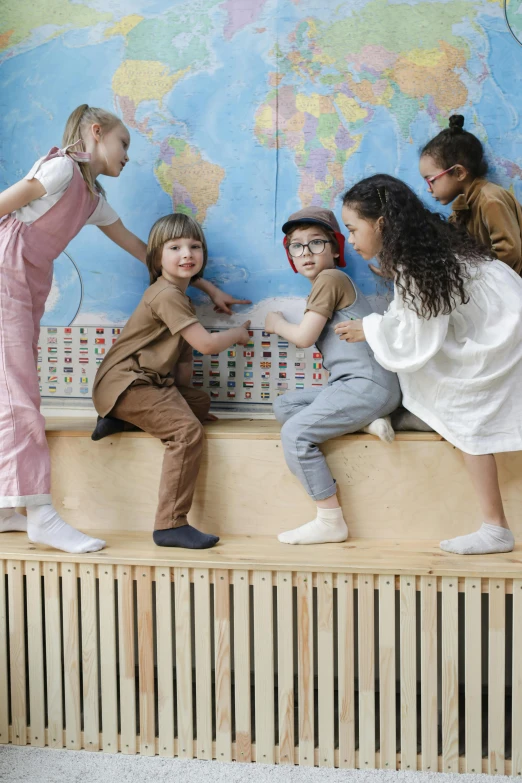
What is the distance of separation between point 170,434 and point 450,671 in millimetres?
841

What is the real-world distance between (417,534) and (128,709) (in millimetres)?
797

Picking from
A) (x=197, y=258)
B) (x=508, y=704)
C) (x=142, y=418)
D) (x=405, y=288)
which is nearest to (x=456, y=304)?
(x=405, y=288)

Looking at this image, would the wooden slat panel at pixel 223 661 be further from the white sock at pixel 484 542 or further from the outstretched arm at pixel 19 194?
the outstretched arm at pixel 19 194

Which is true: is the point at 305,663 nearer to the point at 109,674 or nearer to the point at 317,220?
the point at 109,674

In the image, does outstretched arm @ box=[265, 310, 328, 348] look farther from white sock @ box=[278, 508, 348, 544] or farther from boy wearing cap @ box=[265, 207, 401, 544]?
white sock @ box=[278, 508, 348, 544]

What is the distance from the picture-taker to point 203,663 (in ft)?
5.23

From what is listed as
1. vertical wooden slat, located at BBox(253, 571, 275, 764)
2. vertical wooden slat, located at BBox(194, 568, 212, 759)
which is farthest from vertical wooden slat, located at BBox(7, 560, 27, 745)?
vertical wooden slat, located at BBox(253, 571, 275, 764)

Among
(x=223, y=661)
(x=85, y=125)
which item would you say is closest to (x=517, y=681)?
(x=223, y=661)

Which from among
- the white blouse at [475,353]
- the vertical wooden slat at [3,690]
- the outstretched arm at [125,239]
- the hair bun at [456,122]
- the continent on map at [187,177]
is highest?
the hair bun at [456,122]

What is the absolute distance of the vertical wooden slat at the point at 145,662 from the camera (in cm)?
161

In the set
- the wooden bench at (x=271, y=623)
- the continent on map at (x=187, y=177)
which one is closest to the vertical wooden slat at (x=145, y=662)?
the wooden bench at (x=271, y=623)

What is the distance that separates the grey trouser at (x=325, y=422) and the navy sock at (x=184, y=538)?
267 mm

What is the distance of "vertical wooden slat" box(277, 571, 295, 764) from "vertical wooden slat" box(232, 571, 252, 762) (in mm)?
71

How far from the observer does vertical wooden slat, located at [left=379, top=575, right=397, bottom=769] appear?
155cm
